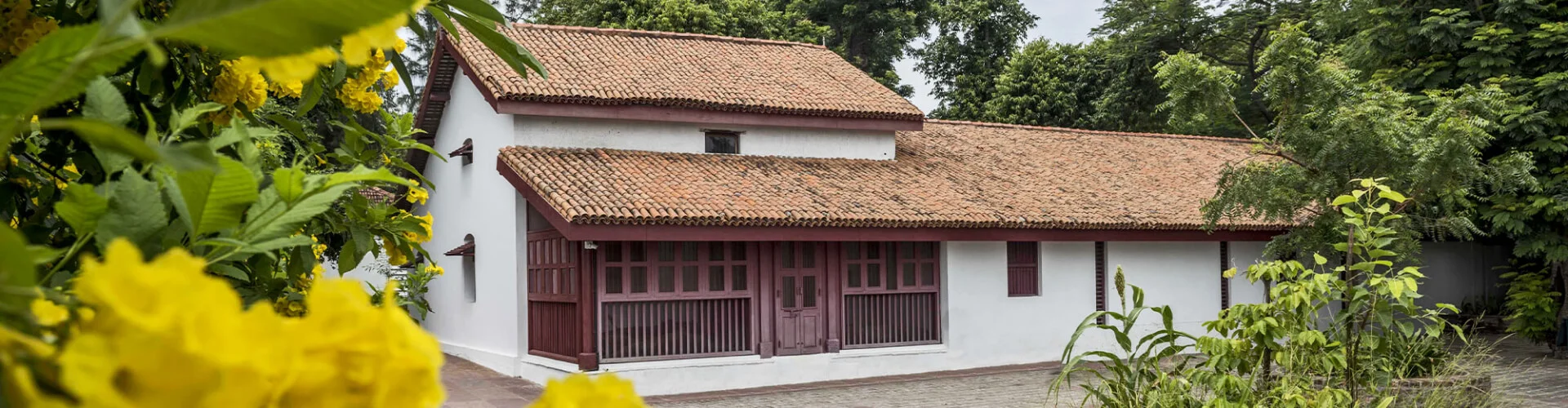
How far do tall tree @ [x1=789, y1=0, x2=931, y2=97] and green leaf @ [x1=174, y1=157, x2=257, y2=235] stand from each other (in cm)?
3013

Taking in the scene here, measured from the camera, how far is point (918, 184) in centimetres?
1464

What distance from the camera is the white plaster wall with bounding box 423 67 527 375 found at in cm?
1365

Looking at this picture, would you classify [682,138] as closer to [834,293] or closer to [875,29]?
[834,293]

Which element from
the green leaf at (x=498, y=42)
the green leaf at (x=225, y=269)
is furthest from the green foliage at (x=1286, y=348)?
the green leaf at (x=225, y=269)

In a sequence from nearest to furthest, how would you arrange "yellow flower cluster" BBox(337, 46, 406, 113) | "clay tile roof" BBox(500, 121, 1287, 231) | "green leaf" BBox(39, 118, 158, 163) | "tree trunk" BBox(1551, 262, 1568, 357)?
"green leaf" BBox(39, 118, 158, 163)
"yellow flower cluster" BBox(337, 46, 406, 113)
"clay tile roof" BBox(500, 121, 1287, 231)
"tree trunk" BBox(1551, 262, 1568, 357)

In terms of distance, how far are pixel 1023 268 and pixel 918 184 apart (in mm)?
1758

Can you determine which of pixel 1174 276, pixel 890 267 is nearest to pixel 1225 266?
pixel 1174 276

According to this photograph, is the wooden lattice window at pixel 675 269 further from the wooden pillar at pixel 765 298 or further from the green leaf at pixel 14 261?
the green leaf at pixel 14 261

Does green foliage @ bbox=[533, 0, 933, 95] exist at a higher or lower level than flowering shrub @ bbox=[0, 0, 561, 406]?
higher

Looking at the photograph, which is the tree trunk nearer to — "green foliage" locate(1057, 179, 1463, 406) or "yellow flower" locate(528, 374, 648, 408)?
"green foliage" locate(1057, 179, 1463, 406)

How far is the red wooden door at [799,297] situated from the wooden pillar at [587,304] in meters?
2.10

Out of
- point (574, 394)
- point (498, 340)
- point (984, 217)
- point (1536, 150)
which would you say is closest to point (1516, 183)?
point (1536, 150)

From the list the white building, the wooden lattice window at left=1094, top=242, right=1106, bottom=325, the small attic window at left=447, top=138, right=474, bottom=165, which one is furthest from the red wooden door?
the small attic window at left=447, top=138, right=474, bottom=165

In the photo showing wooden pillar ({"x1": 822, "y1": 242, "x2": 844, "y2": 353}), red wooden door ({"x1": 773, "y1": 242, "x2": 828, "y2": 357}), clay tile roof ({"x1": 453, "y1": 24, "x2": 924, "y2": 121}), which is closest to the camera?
red wooden door ({"x1": 773, "y1": 242, "x2": 828, "y2": 357})
